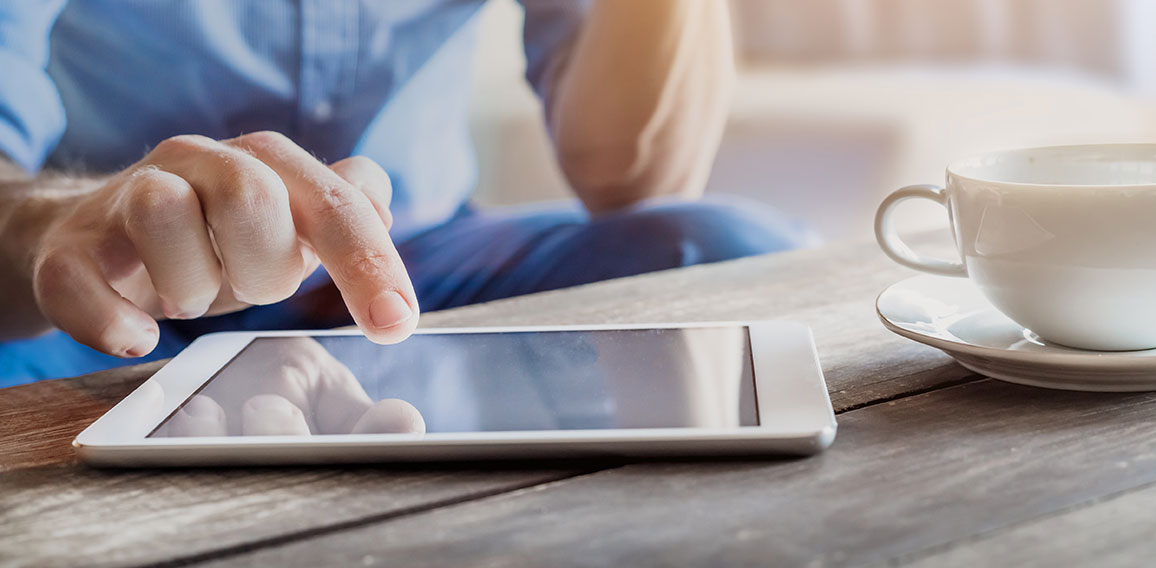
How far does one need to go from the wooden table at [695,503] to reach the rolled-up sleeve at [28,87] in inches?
18.1

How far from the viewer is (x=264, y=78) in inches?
34.6

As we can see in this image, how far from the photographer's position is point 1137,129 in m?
1.93

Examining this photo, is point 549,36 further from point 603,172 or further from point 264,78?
point 264,78

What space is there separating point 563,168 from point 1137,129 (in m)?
1.44

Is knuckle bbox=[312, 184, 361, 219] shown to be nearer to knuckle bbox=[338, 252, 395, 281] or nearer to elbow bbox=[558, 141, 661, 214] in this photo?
knuckle bbox=[338, 252, 395, 281]

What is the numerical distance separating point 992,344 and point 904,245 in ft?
0.25

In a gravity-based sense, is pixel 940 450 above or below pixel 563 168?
above

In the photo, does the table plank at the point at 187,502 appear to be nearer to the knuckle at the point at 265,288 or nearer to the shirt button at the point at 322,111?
the knuckle at the point at 265,288

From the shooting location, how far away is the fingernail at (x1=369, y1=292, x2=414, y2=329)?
16.3 inches

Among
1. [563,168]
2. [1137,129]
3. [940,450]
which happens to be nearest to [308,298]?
[563,168]

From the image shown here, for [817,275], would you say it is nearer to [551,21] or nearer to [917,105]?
[551,21]

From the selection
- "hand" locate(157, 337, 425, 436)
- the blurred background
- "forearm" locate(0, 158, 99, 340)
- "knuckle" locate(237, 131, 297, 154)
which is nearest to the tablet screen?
"hand" locate(157, 337, 425, 436)

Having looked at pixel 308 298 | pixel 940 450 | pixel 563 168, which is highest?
pixel 940 450

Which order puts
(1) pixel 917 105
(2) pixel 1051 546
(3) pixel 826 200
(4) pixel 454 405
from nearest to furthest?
(2) pixel 1051 546 < (4) pixel 454 405 < (3) pixel 826 200 < (1) pixel 917 105
